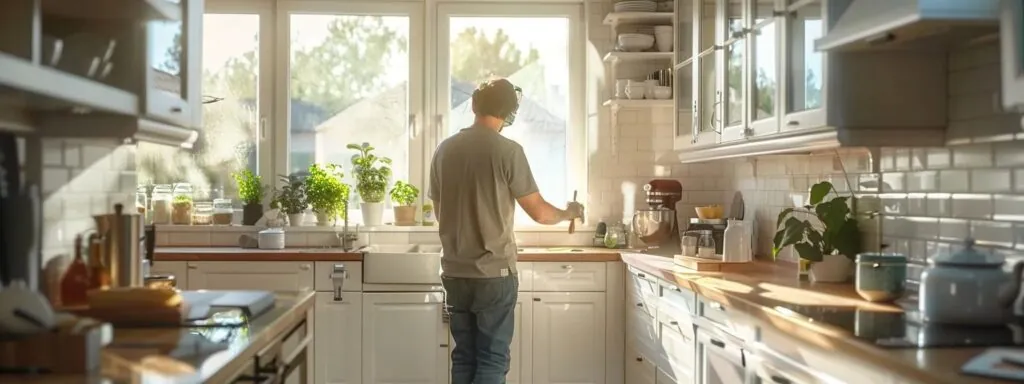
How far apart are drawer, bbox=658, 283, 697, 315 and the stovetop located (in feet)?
3.04

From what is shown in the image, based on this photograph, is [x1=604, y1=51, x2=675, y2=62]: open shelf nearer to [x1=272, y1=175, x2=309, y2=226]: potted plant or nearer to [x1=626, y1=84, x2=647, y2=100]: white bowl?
[x1=626, y1=84, x2=647, y2=100]: white bowl

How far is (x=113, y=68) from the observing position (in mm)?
2451

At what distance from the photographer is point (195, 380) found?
5.46 ft

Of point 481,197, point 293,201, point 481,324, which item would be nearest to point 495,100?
point 481,197

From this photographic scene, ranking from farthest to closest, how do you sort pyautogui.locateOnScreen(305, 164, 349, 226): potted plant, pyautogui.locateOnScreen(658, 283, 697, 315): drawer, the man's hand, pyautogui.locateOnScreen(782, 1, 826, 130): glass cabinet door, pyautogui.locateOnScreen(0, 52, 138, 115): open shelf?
pyautogui.locateOnScreen(305, 164, 349, 226): potted plant
the man's hand
pyautogui.locateOnScreen(658, 283, 697, 315): drawer
pyautogui.locateOnScreen(782, 1, 826, 130): glass cabinet door
pyautogui.locateOnScreen(0, 52, 138, 115): open shelf

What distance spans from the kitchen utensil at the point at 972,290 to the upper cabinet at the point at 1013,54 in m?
0.41

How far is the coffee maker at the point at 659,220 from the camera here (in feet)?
15.7

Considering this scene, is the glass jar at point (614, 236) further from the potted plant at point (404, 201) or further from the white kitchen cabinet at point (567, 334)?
the potted plant at point (404, 201)

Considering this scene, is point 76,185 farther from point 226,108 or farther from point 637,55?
point 637,55

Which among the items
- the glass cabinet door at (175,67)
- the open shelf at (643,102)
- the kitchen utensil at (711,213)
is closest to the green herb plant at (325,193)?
the open shelf at (643,102)

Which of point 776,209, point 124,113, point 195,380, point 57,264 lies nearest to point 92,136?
point 124,113

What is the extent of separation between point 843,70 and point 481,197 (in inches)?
53.6

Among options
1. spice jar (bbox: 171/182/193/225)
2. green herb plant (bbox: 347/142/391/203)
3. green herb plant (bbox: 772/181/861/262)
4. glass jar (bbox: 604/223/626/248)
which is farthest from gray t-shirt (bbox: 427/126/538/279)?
spice jar (bbox: 171/182/193/225)

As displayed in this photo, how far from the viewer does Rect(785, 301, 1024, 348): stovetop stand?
6.61 ft
